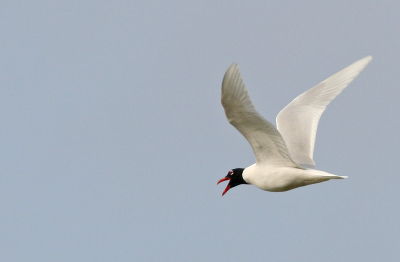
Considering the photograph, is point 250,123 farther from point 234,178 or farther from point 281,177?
point 234,178

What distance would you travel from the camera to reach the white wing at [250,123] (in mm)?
10250

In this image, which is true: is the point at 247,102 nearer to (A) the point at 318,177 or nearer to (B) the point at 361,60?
(A) the point at 318,177

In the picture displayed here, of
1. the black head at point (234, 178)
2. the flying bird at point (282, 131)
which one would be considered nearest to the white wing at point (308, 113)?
the flying bird at point (282, 131)

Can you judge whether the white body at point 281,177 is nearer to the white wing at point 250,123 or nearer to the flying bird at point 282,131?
the flying bird at point 282,131

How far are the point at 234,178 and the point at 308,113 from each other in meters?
2.31

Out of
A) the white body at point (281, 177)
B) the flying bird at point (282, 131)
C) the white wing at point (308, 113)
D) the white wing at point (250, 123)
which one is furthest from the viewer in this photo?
the white wing at point (308, 113)

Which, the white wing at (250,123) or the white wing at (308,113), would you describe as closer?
the white wing at (250,123)

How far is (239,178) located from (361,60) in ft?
12.5

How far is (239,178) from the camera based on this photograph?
47.1ft

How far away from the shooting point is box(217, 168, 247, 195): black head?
47.0 ft

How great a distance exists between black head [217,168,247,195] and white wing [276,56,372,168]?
124 centimetres

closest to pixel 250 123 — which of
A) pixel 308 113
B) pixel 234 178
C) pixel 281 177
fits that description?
pixel 281 177

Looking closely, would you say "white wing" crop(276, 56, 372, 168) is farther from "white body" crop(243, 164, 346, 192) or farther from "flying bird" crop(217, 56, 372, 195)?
"white body" crop(243, 164, 346, 192)

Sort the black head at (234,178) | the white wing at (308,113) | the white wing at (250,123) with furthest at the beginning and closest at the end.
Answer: the black head at (234,178), the white wing at (308,113), the white wing at (250,123)
